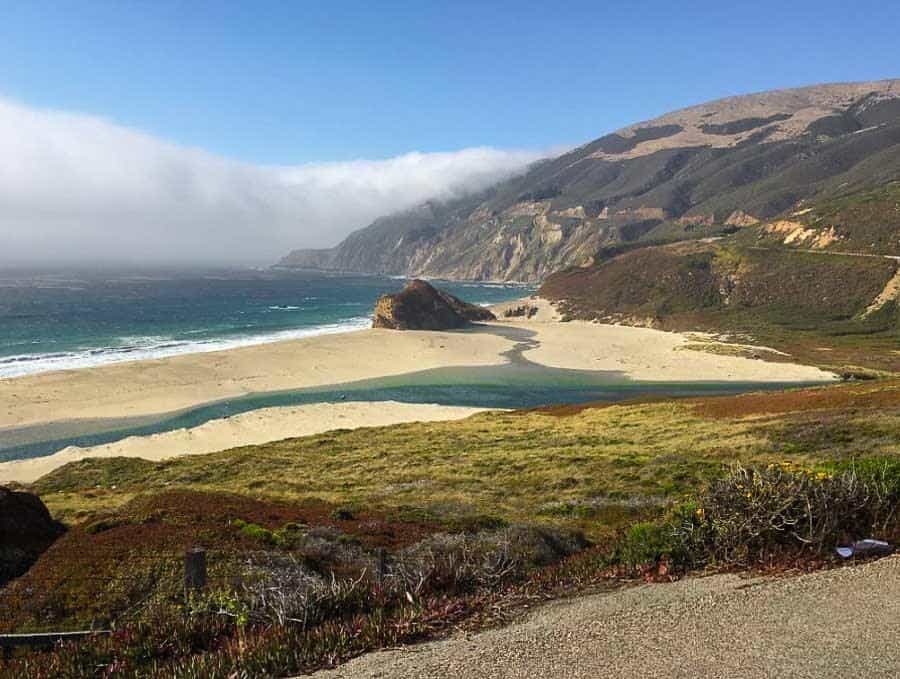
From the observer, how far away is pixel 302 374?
6538 cm

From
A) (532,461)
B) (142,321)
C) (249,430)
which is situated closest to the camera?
(532,461)

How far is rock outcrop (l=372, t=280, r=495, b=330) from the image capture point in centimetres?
10412

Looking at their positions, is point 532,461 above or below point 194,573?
below

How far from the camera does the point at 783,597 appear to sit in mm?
8164

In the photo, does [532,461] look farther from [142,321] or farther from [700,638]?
[142,321]

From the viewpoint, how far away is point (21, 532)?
48.0ft

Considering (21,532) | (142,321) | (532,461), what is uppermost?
(142,321)

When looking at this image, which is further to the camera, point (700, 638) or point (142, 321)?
point (142, 321)

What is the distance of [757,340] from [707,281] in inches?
1510

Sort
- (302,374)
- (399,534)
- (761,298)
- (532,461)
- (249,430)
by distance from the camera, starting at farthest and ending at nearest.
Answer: (761,298) → (302,374) → (249,430) → (532,461) → (399,534)

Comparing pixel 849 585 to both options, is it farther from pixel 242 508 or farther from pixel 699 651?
pixel 242 508

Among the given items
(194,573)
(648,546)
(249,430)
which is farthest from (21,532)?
(249,430)

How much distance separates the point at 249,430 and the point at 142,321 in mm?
79473

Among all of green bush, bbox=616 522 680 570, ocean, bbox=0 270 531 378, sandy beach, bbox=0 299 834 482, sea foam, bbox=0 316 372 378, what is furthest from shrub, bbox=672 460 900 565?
ocean, bbox=0 270 531 378
